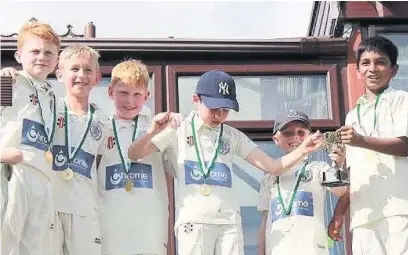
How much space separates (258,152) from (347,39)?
1.52 m

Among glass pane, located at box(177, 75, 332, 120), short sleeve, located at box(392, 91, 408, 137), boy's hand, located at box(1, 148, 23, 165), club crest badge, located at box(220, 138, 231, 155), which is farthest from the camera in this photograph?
glass pane, located at box(177, 75, 332, 120)

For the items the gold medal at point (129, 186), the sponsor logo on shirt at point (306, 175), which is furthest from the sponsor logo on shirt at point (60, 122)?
the sponsor logo on shirt at point (306, 175)

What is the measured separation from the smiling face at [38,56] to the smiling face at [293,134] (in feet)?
4.80

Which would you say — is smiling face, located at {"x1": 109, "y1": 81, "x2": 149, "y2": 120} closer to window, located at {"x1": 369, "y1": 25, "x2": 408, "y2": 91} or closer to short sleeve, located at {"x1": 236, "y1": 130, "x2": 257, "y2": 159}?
short sleeve, located at {"x1": 236, "y1": 130, "x2": 257, "y2": 159}

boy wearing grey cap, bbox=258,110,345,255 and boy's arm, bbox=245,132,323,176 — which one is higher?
boy's arm, bbox=245,132,323,176

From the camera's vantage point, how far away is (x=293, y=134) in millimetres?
5281

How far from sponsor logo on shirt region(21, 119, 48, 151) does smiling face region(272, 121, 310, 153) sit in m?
1.46

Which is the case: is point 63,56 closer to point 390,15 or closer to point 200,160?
point 200,160

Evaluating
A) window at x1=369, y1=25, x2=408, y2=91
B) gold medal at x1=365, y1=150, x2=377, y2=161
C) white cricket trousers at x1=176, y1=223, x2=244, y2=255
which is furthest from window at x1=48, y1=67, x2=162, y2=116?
gold medal at x1=365, y1=150, x2=377, y2=161

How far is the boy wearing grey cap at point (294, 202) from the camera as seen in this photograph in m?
4.97

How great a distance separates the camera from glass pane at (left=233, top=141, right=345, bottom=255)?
5.88m

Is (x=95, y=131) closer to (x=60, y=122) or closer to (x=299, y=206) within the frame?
(x=60, y=122)

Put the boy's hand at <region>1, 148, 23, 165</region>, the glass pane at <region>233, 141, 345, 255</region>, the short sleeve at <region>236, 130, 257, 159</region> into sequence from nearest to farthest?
the boy's hand at <region>1, 148, 23, 165</region> < the short sleeve at <region>236, 130, 257, 159</region> < the glass pane at <region>233, 141, 345, 255</region>

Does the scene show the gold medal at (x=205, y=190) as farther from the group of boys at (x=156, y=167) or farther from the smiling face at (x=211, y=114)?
the smiling face at (x=211, y=114)
